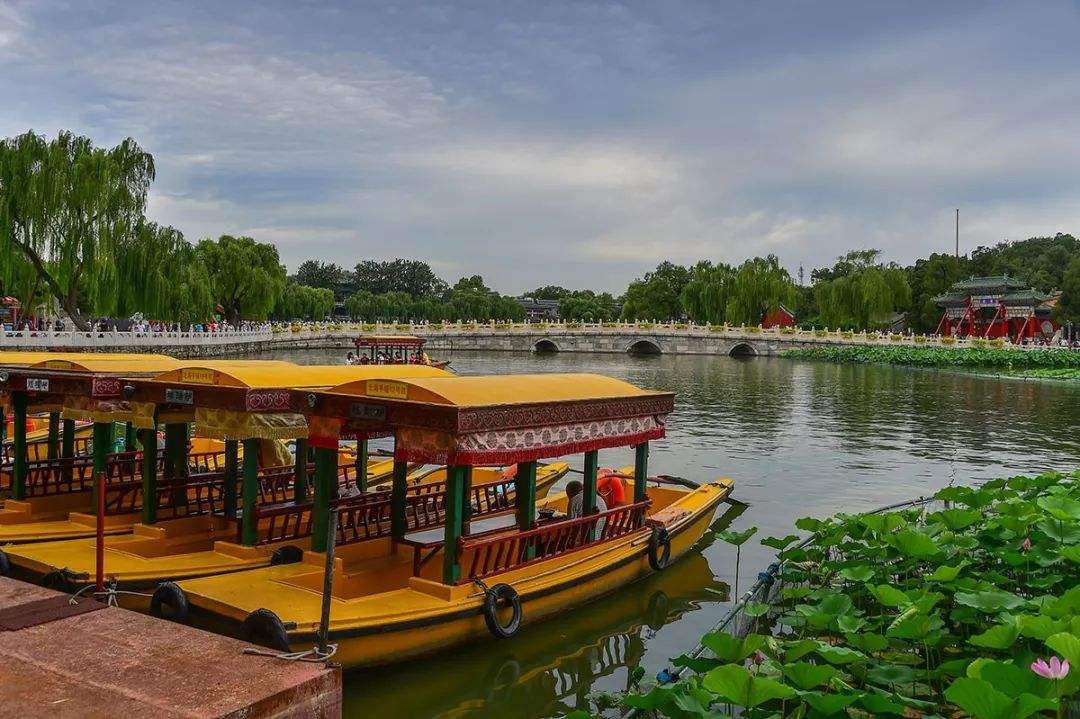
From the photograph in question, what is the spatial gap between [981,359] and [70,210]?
138 ft

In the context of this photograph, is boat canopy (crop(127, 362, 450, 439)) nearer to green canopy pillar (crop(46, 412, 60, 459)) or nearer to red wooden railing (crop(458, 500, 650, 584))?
red wooden railing (crop(458, 500, 650, 584))

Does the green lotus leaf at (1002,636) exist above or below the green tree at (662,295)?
below

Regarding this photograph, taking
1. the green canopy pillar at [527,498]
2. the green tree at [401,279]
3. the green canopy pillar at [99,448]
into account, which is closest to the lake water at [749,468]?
the green canopy pillar at [527,498]

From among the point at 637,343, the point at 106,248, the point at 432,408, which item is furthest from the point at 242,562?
the point at 637,343

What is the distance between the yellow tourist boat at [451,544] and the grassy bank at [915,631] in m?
1.68

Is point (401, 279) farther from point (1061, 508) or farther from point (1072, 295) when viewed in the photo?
point (1061, 508)

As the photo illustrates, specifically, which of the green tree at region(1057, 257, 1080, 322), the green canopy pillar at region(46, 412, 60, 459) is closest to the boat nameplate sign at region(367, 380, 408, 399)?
the green canopy pillar at region(46, 412, 60, 459)

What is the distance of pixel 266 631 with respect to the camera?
17.7 ft

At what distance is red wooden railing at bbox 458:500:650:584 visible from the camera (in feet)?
22.5

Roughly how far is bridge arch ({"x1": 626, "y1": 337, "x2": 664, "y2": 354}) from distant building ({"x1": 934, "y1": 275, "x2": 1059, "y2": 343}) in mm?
19135

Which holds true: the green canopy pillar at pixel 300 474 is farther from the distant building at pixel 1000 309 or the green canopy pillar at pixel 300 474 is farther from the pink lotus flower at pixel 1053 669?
the distant building at pixel 1000 309

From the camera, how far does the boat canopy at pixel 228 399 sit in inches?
277

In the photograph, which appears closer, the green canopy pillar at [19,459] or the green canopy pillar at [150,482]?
the green canopy pillar at [150,482]

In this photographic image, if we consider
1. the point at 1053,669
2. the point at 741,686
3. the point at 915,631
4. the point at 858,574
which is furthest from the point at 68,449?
the point at 1053,669
